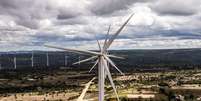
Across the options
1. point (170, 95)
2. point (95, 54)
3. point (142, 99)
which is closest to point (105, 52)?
point (95, 54)

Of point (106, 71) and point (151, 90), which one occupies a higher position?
point (106, 71)

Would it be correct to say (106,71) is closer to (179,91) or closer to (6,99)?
(179,91)

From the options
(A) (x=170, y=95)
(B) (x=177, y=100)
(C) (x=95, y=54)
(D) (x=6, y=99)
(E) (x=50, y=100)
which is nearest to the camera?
(C) (x=95, y=54)

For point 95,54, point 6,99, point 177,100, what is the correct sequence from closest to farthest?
point 95,54 → point 177,100 → point 6,99

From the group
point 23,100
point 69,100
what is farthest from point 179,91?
point 23,100

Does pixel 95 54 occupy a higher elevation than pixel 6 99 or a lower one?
higher

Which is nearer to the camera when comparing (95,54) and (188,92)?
(95,54)

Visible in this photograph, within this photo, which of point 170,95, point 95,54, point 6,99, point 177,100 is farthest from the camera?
point 6,99

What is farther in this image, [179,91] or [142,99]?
[179,91]

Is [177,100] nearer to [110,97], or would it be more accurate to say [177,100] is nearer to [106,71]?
[110,97]
